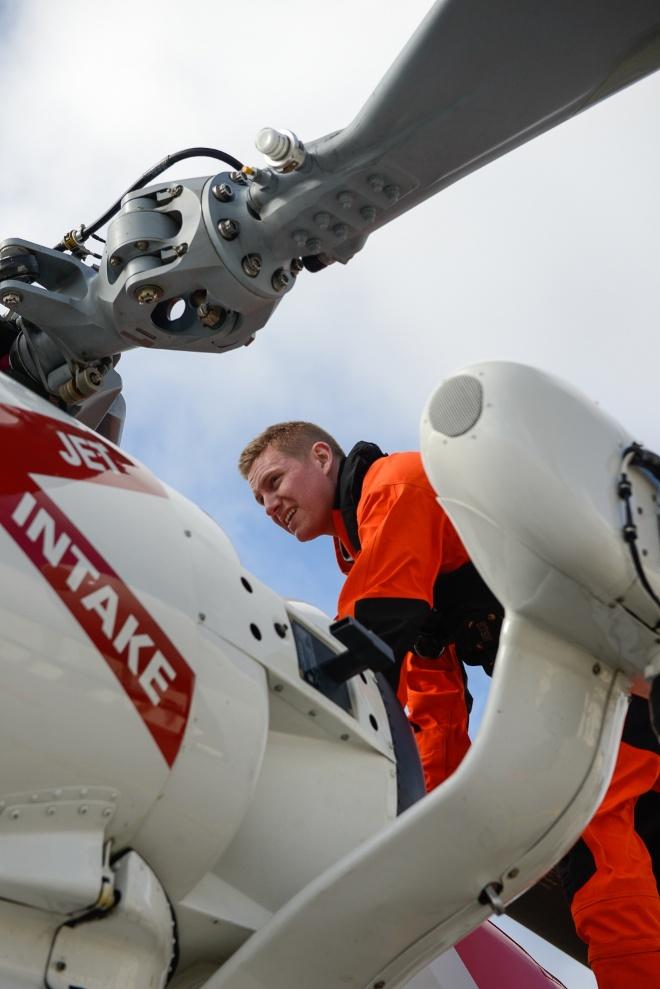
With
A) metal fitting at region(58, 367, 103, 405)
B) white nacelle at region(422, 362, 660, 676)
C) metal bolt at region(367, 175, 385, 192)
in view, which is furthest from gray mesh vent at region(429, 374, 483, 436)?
metal fitting at region(58, 367, 103, 405)

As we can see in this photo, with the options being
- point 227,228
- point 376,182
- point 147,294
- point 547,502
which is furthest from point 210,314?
point 547,502

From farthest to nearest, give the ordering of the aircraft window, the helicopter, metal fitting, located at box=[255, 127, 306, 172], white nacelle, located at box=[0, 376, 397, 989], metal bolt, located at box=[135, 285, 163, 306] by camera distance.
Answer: metal bolt, located at box=[135, 285, 163, 306]
metal fitting, located at box=[255, 127, 306, 172]
the aircraft window
the helicopter
white nacelle, located at box=[0, 376, 397, 989]

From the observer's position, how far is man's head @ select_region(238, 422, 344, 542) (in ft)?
18.2

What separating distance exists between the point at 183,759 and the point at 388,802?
0.75 m

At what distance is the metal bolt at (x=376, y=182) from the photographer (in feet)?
12.1

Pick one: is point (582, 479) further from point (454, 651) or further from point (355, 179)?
point (454, 651)

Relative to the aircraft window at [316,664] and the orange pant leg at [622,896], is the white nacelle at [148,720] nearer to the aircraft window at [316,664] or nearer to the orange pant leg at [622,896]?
the aircraft window at [316,664]

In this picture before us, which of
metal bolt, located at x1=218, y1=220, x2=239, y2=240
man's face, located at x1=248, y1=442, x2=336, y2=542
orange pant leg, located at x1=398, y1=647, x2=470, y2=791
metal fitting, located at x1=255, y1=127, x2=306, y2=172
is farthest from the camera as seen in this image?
man's face, located at x1=248, y1=442, x2=336, y2=542

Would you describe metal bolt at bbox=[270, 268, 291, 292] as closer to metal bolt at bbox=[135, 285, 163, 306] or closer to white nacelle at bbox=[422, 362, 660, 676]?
metal bolt at bbox=[135, 285, 163, 306]

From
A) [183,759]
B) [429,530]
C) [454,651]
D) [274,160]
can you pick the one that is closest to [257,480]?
[454,651]

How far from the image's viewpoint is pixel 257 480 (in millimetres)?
5809

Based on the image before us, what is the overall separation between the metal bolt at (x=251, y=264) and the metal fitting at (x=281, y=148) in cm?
36

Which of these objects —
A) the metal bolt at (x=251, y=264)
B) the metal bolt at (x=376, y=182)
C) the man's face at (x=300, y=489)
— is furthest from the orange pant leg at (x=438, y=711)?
the metal bolt at (x=376, y=182)

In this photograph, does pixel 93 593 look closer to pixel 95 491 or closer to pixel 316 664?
pixel 95 491
